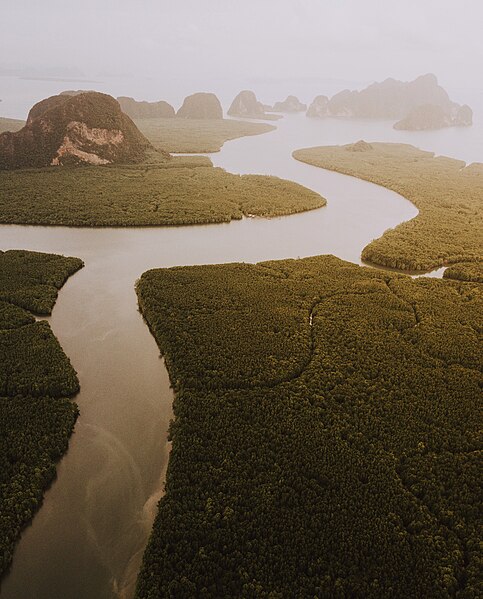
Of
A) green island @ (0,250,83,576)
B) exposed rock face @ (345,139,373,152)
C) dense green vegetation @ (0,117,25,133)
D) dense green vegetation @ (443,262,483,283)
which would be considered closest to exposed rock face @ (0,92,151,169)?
dense green vegetation @ (0,117,25,133)

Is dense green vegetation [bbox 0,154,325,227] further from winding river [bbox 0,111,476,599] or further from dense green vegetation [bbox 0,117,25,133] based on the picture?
A: dense green vegetation [bbox 0,117,25,133]

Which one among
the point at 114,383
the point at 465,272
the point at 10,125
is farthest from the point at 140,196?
the point at 10,125

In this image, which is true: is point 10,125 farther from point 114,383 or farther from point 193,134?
point 114,383

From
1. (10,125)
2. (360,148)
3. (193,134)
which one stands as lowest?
(360,148)

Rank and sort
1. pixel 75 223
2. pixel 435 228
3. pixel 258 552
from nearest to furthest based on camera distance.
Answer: pixel 258 552 → pixel 75 223 → pixel 435 228

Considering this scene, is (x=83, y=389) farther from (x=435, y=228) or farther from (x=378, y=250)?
(x=435, y=228)

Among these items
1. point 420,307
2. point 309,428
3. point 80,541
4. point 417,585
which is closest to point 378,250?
point 420,307
